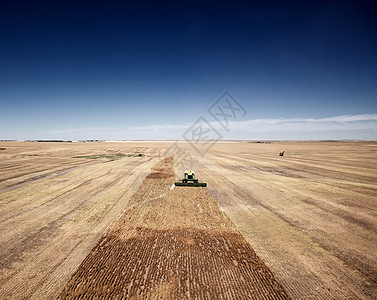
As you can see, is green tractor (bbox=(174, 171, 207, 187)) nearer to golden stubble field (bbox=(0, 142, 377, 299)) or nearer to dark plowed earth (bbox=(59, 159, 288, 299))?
golden stubble field (bbox=(0, 142, 377, 299))

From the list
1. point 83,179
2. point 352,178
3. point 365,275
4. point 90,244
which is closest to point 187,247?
point 90,244

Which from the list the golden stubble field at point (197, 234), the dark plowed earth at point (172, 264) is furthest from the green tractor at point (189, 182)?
the dark plowed earth at point (172, 264)

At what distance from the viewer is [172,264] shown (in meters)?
4.92

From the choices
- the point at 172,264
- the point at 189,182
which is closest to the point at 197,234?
the point at 172,264

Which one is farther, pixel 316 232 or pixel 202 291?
pixel 316 232

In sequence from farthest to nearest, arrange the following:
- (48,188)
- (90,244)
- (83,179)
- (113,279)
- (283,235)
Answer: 1. (83,179)
2. (48,188)
3. (283,235)
4. (90,244)
5. (113,279)

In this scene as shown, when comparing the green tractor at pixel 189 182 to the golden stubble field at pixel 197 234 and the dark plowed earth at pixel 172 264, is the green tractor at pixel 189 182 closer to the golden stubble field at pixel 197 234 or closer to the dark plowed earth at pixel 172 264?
the golden stubble field at pixel 197 234

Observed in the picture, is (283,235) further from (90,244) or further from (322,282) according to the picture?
(90,244)

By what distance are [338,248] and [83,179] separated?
16.7 metres

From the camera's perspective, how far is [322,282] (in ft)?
14.8

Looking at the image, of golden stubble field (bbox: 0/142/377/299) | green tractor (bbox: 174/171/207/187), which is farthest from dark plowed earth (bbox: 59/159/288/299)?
green tractor (bbox: 174/171/207/187)

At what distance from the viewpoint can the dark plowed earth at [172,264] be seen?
13.4 feet

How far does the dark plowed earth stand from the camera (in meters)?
4.10

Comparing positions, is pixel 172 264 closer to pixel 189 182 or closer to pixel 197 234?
pixel 197 234
